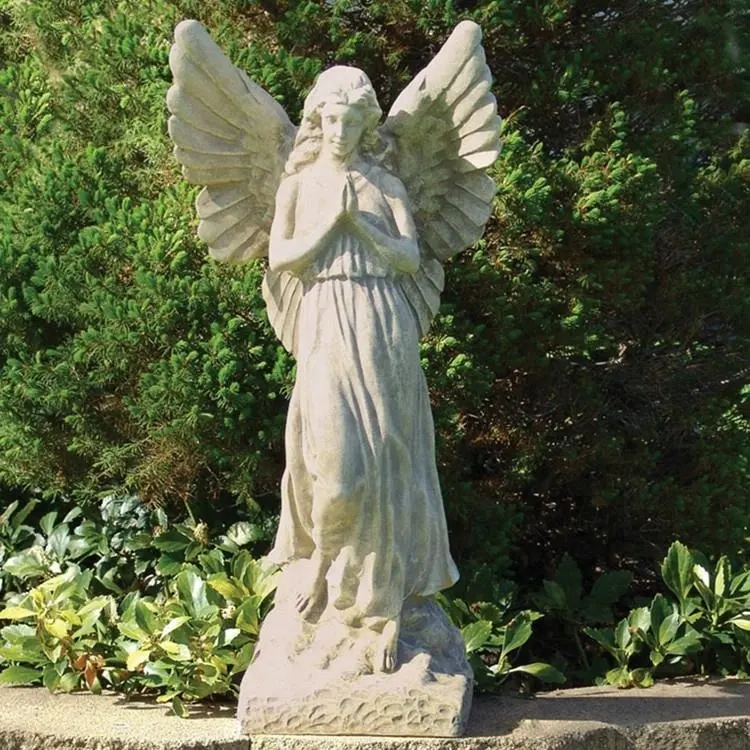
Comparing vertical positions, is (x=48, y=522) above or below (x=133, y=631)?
above

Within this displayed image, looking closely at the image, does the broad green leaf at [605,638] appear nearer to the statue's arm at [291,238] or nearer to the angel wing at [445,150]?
the angel wing at [445,150]

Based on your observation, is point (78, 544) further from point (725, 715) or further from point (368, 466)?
point (725, 715)

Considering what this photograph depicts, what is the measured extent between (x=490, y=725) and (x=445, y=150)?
1904 mm

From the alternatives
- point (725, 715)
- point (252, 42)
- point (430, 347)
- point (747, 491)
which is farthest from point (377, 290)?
point (747, 491)

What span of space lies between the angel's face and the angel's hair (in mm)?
18

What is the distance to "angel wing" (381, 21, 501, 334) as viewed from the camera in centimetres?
392

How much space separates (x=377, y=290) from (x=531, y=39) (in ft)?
8.10

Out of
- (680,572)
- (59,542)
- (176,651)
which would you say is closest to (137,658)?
(176,651)

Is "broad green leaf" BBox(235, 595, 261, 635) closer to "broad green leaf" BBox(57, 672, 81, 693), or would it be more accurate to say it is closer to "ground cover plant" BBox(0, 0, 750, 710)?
"ground cover plant" BBox(0, 0, 750, 710)

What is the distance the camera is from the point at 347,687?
3596 mm

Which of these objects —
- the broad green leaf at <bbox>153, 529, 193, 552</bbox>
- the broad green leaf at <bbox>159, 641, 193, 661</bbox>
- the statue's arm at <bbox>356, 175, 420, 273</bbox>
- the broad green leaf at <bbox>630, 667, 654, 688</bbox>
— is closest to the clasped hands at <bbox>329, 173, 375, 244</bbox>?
the statue's arm at <bbox>356, 175, 420, 273</bbox>

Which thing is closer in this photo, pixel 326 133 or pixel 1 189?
pixel 326 133

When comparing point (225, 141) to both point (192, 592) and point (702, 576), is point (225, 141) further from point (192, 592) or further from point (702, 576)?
point (702, 576)

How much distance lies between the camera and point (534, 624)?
5.37m
